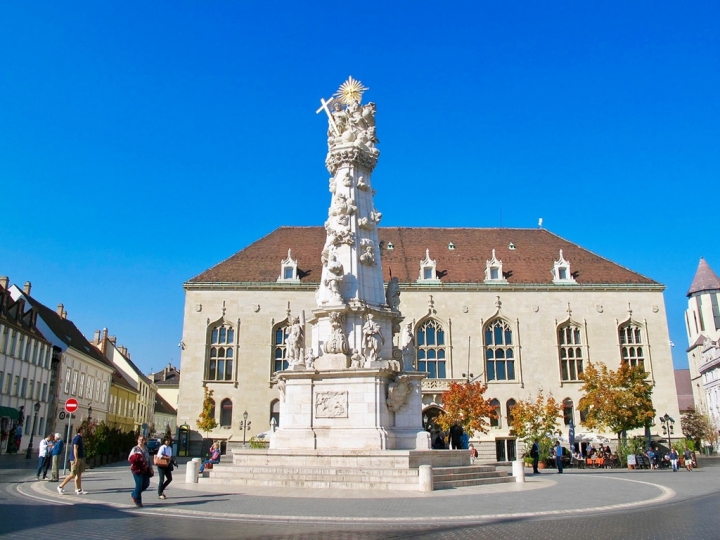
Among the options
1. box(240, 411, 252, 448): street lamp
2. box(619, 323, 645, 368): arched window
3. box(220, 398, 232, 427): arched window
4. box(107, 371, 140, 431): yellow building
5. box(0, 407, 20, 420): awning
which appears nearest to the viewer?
box(0, 407, 20, 420): awning

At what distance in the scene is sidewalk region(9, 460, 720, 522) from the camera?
11.6 meters

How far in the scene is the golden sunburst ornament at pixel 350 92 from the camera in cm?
2323

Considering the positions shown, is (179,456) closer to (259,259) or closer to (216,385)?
(216,385)

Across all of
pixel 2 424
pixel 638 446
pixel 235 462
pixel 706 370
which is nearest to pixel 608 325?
pixel 638 446

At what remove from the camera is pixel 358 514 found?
11.4 m

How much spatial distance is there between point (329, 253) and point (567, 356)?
32522 mm

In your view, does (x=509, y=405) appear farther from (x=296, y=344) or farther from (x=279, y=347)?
(x=296, y=344)

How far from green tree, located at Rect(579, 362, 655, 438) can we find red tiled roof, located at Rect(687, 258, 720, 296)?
Result: 75.5 meters

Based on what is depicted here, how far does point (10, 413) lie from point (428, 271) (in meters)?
30.5

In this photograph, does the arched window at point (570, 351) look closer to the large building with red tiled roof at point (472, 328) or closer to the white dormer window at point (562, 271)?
the large building with red tiled roof at point (472, 328)

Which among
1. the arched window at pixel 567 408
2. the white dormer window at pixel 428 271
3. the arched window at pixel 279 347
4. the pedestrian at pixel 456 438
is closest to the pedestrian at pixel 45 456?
the pedestrian at pixel 456 438

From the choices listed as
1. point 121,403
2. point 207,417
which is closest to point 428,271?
point 207,417

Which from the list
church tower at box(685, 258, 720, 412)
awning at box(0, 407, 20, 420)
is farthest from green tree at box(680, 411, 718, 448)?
awning at box(0, 407, 20, 420)

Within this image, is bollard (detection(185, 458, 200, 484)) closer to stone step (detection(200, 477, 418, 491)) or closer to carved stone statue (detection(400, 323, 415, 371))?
stone step (detection(200, 477, 418, 491))
